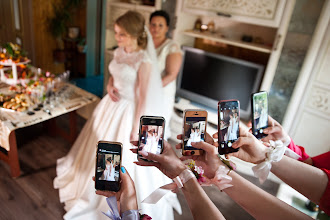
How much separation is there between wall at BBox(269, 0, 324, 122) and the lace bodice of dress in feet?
4.25

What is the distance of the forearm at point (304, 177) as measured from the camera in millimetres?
1015

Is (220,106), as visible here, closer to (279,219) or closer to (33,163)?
(279,219)

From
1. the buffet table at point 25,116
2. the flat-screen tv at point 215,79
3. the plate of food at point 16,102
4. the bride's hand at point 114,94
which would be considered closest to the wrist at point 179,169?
the bride's hand at point 114,94

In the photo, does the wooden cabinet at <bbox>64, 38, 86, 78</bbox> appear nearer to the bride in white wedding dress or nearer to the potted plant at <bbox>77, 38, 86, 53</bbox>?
the potted plant at <bbox>77, 38, 86, 53</bbox>

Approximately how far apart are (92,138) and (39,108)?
0.56m

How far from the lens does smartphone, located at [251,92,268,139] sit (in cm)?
119

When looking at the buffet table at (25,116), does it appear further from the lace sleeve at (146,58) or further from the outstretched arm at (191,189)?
the outstretched arm at (191,189)

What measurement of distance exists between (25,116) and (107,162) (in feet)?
4.59

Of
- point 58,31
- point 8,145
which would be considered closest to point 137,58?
point 8,145

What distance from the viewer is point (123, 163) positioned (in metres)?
1.83

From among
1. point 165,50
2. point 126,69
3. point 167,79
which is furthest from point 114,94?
point 165,50

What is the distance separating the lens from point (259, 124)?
4.08 ft

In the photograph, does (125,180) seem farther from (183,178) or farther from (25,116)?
(25,116)

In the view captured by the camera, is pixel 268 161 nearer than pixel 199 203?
No
